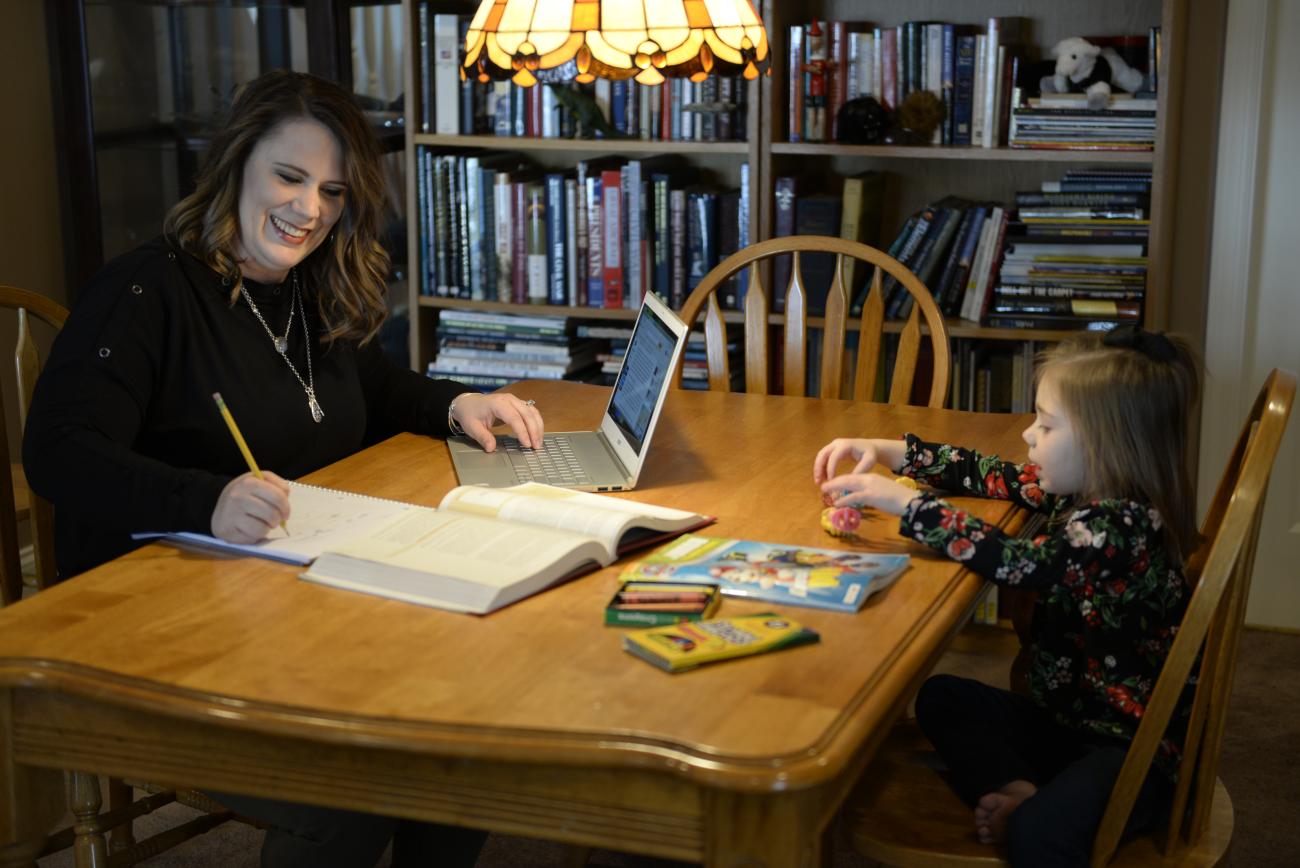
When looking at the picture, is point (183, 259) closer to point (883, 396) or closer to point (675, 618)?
point (675, 618)

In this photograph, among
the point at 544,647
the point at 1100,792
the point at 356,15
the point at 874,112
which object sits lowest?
the point at 1100,792

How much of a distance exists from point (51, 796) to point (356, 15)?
97.4 inches

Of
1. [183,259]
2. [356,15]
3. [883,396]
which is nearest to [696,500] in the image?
[183,259]

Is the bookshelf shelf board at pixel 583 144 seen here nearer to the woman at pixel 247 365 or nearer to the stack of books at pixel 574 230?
the stack of books at pixel 574 230

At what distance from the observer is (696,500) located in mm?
1842

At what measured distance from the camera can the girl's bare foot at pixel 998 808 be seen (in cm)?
150

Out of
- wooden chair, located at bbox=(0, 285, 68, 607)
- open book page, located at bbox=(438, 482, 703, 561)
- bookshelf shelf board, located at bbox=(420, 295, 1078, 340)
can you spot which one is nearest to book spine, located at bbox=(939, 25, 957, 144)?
bookshelf shelf board, located at bbox=(420, 295, 1078, 340)

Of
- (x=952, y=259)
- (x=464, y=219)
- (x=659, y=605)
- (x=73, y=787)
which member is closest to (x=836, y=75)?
(x=952, y=259)

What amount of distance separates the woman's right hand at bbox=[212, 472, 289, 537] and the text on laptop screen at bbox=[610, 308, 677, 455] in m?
0.50

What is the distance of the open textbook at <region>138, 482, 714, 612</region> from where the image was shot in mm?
1468

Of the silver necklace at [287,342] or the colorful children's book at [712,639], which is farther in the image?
the silver necklace at [287,342]

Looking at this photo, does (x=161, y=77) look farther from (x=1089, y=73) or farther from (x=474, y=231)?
(x=1089, y=73)

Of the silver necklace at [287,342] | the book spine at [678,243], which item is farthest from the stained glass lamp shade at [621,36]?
the book spine at [678,243]

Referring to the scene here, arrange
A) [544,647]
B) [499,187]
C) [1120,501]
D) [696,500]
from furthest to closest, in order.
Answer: [499,187], [696,500], [1120,501], [544,647]
